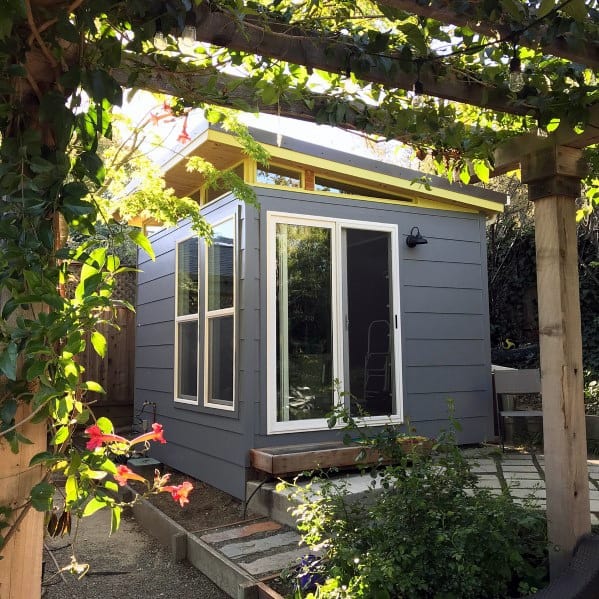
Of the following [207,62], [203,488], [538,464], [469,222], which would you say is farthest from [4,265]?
[469,222]

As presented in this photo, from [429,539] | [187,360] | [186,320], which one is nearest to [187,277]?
[186,320]

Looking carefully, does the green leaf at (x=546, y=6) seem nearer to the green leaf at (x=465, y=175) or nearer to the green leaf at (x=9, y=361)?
the green leaf at (x=465, y=175)

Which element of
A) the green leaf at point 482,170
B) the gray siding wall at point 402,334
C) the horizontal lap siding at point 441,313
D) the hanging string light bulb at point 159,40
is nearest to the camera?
the hanging string light bulb at point 159,40

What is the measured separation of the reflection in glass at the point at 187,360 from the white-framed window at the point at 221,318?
38cm

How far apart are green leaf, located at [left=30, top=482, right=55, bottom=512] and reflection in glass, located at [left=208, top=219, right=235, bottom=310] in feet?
11.5

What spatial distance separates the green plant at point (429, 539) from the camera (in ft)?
7.12

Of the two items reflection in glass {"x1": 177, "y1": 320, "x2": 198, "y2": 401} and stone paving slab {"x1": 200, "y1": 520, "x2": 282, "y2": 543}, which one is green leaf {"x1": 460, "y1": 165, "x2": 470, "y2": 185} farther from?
reflection in glass {"x1": 177, "y1": 320, "x2": 198, "y2": 401}

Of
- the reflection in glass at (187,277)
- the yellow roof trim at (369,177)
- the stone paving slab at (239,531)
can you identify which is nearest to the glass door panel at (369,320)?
the yellow roof trim at (369,177)

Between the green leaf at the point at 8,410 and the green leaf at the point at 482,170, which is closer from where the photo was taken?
the green leaf at the point at 8,410

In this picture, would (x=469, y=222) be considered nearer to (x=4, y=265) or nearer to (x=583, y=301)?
(x=583, y=301)

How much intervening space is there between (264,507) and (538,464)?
2.20 m

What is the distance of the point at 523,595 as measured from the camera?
2248 mm

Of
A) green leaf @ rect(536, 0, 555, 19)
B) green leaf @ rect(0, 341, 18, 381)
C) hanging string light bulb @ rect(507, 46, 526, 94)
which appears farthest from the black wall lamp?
green leaf @ rect(0, 341, 18, 381)

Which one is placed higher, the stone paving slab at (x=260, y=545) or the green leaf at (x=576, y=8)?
the green leaf at (x=576, y=8)
